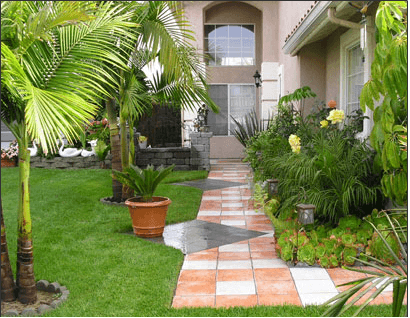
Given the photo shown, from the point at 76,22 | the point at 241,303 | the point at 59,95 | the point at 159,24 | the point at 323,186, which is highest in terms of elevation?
the point at 159,24

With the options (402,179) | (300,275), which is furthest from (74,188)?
(402,179)

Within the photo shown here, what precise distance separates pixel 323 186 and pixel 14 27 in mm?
3525

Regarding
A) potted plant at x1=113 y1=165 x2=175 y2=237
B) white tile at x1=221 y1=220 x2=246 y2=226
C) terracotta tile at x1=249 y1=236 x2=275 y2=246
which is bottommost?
→ terracotta tile at x1=249 y1=236 x2=275 y2=246

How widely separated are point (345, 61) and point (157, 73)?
10.1ft

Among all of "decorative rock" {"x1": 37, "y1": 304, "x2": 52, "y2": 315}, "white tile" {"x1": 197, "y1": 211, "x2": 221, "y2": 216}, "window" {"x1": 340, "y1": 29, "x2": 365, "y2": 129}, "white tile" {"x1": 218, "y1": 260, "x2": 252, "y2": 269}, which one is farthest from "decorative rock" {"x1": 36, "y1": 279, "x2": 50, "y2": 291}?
"window" {"x1": 340, "y1": 29, "x2": 365, "y2": 129}

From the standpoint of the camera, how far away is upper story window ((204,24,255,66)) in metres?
15.9

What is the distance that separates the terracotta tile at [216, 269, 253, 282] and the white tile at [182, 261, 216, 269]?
0.18m

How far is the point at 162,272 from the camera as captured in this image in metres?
4.33

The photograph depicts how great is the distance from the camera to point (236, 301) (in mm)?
3668

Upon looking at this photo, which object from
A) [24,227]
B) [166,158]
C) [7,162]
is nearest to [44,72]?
[24,227]

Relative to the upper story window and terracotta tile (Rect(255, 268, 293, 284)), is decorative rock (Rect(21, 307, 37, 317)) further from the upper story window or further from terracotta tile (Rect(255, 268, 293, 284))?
the upper story window

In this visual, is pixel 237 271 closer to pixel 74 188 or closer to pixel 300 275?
pixel 300 275

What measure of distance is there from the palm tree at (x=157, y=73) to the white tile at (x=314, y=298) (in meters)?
3.40

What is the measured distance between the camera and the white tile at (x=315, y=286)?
3829 mm
